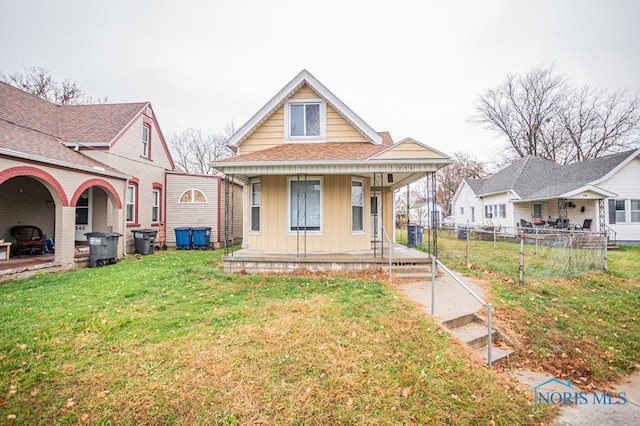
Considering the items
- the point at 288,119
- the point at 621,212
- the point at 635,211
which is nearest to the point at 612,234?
the point at 621,212

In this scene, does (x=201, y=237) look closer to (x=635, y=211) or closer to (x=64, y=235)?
(x=64, y=235)

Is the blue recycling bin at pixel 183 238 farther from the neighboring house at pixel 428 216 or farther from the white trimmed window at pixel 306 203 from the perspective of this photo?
the neighboring house at pixel 428 216

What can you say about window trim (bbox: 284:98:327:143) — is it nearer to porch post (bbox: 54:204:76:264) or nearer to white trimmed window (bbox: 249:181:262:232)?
white trimmed window (bbox: 249:181:262:232)

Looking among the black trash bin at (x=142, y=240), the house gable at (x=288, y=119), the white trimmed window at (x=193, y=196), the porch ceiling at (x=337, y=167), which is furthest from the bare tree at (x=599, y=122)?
the black trash bin at (x=142, y=240)

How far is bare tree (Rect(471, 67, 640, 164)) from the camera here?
81.9 feet

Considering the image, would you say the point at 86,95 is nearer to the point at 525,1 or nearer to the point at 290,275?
the point at 290,275

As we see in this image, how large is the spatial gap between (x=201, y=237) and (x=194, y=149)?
2851 centimetres

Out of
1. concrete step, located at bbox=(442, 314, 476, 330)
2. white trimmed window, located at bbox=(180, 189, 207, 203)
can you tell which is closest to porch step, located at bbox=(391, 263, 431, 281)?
concrete step, located at bbox=(442, 314, 476, 330)

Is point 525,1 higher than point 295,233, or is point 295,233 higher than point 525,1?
point 525,1

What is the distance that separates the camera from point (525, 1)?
14281mm

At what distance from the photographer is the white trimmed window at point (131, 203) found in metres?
12.6

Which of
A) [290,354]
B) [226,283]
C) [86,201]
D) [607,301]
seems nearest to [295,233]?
[226,283]

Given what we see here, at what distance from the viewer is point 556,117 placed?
2734 centimetres

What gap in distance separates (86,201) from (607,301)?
57.9 ft
